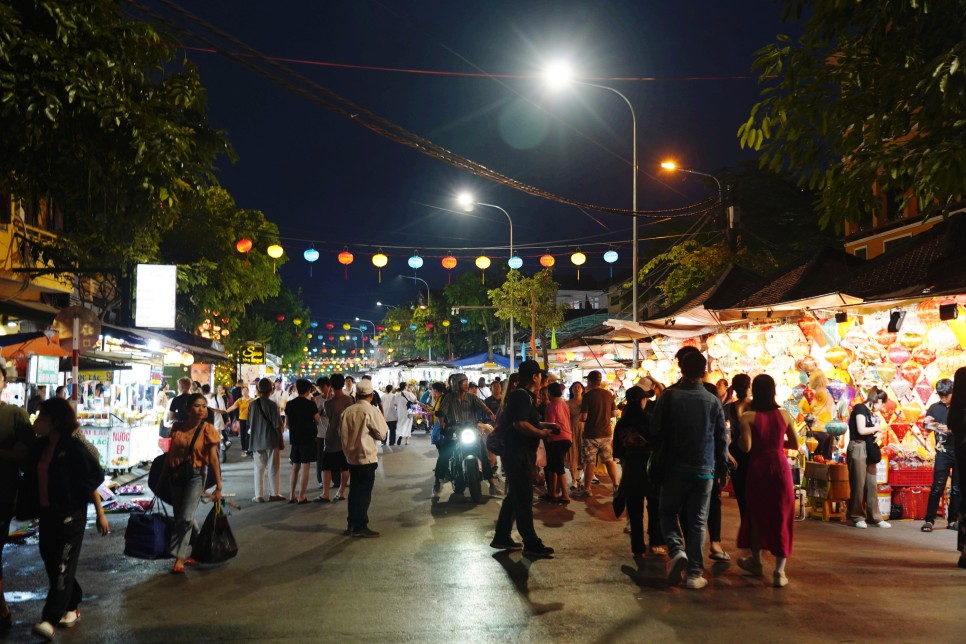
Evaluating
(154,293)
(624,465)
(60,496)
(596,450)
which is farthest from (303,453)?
(154,293)

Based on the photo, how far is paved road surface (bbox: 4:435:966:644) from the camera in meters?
6.14

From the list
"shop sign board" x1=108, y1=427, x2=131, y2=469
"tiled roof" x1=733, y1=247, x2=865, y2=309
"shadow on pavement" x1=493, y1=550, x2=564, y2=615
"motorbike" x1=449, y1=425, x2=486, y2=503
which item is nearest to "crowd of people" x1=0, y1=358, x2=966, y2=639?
"shadow on pavement" x1=493, y1=550, x2=564, y2=615

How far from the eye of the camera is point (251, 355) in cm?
3334

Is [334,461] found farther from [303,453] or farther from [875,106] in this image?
[875,106]

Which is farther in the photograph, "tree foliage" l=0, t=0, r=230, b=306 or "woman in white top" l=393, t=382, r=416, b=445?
"woman in white top" l=393, t=382, r=416, b=445

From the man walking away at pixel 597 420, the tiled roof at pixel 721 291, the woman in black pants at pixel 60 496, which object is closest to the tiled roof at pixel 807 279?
the tiled roof at pixel 721 291

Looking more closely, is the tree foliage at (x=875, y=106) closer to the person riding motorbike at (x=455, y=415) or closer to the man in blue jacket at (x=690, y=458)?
the man in blue jacket at (x=690, y=458)

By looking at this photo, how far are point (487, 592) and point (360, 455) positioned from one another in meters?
3.44

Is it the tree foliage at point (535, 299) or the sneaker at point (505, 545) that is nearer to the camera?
the sneaker at point (505, 545)

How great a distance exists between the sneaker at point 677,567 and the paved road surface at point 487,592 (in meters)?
0.11

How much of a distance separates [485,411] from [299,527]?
4024 millimetres

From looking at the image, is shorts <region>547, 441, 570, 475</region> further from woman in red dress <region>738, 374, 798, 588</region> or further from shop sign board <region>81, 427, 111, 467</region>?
shop sign board <region>81, 427, 111, 467</region>

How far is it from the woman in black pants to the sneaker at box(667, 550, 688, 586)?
4.85 metres

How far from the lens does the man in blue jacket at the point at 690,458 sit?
746 cm
